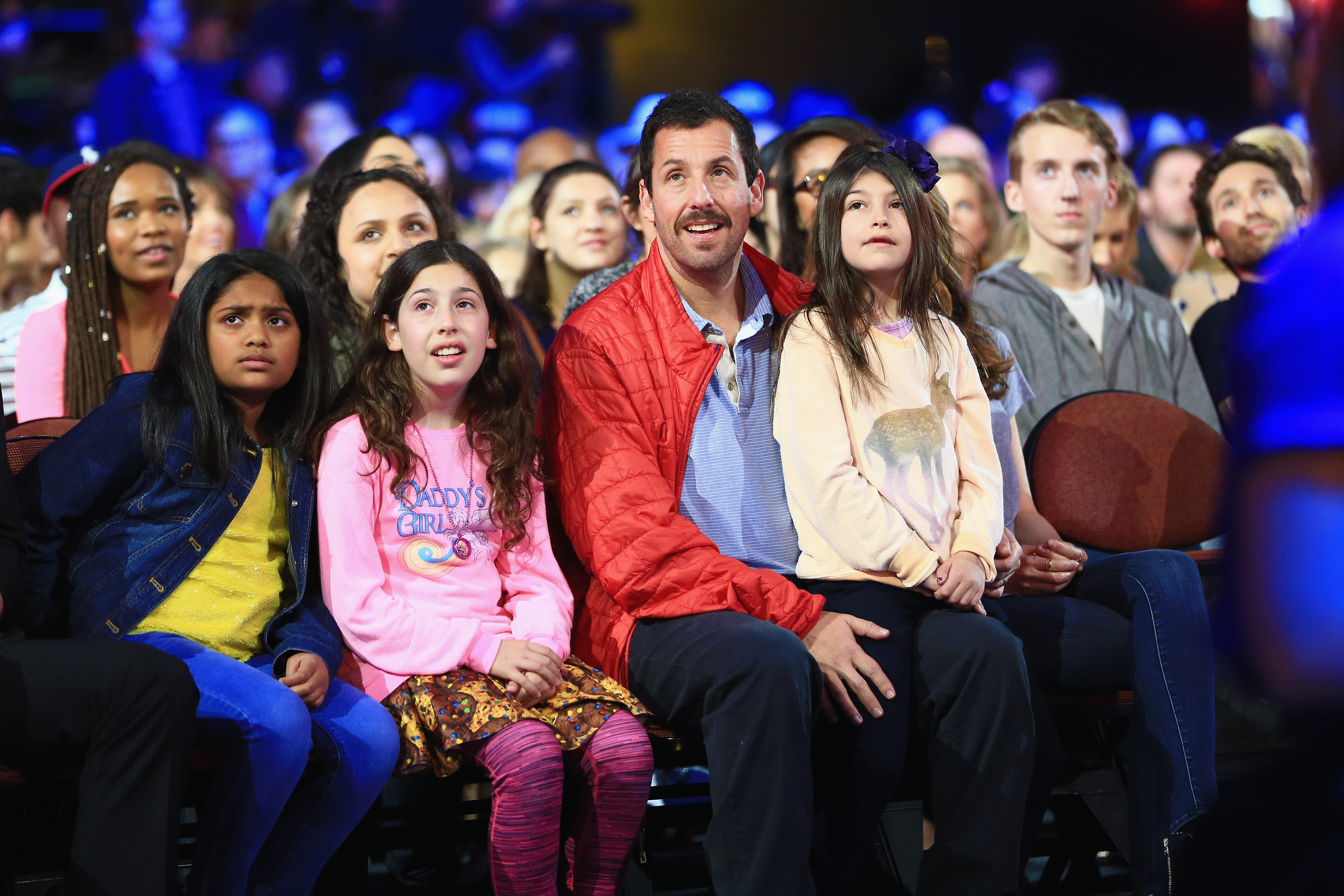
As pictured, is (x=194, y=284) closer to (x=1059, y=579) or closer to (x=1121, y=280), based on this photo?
(x=1059, y=579)

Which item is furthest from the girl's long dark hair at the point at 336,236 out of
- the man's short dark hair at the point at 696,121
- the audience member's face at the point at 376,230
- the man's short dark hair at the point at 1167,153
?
the man's short dark hair at the point at 1167,153

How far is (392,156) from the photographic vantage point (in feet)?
11.8

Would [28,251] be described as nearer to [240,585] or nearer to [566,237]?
[566,237]

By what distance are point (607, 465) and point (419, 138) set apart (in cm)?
455

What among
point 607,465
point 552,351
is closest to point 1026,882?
point 607,465

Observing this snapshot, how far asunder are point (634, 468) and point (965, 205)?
2310 mm

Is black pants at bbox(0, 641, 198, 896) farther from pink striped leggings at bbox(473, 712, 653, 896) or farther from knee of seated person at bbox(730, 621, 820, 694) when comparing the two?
knee of seated person at bbox(730, 621, 820, 694)

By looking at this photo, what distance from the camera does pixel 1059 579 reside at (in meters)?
2.68

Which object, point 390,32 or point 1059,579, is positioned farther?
point 390,32

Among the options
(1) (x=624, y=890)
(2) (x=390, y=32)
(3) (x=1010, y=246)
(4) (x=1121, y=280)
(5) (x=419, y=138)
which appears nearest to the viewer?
(1) (x=624, y=890)

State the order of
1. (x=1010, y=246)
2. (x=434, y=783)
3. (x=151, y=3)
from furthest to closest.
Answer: (x=151, y=3), (x=1010, y=246), (x=434, y=783)

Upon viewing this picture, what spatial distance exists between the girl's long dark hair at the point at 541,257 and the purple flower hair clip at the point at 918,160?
155 cm

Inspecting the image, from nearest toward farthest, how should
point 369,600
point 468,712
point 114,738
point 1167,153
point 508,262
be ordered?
point 114,738 < point 468,712 < point 369,600 < point 508,262 < point 1167,153

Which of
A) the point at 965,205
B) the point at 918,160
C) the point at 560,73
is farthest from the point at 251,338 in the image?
the point at 560,73
